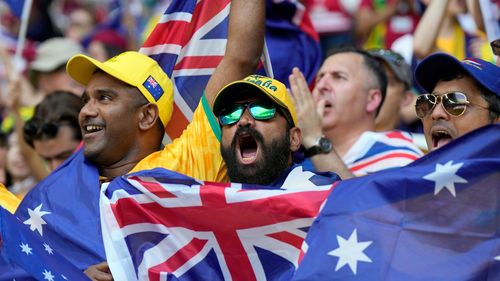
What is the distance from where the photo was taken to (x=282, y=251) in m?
4.29

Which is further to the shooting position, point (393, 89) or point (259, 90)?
point (393, 89)

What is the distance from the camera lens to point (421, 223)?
4.02 m

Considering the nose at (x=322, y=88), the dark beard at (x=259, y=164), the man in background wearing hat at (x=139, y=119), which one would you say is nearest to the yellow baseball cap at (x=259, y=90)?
the dark beard at (x=259, y=164)

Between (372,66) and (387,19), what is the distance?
2.55m

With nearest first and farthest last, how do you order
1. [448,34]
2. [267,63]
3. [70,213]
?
1. [70,213]
2. [267,63]
3. [448,34]

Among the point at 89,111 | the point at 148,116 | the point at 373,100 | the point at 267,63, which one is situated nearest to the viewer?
the point at 89,111

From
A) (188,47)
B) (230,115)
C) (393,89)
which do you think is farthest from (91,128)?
(393,89)

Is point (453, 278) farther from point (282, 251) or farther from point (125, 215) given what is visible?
point (125, 215)

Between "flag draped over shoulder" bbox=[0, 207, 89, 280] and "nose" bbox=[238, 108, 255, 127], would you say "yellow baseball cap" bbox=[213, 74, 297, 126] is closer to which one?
"nose" bbox=[238, 108, 255, 127]

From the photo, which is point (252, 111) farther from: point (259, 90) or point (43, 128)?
point (43, 128)

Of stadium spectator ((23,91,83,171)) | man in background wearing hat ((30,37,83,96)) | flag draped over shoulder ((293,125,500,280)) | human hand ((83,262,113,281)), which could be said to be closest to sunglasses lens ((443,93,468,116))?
flag draped over shoulder ((293,125,500,280))

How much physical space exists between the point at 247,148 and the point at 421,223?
111 cm

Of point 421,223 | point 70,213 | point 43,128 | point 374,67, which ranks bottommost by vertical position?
point 421,223

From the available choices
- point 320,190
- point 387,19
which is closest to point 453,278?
point 320,190
